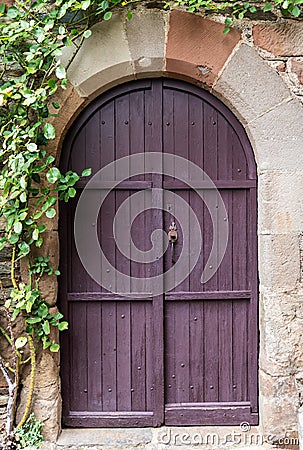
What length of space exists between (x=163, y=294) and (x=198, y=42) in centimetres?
151

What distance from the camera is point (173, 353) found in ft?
10.7

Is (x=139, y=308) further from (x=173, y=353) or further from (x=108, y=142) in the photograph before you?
(x=108, y=142)

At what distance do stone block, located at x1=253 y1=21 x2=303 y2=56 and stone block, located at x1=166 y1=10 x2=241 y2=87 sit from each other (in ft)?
0.42

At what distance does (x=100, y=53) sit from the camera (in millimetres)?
2990

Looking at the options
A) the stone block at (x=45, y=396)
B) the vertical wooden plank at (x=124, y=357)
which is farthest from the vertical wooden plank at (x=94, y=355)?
the stone block at (x=45, y=396)

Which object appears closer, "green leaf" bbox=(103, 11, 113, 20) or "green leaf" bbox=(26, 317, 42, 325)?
"green leaf" bbox=(103, 11, 113, 20)

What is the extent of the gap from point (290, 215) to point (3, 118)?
1733mm

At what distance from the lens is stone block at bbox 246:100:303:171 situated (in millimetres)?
3012

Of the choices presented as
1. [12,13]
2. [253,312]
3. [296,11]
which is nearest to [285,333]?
[253,312]

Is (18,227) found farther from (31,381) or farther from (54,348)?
(31,381)

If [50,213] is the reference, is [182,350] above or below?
below

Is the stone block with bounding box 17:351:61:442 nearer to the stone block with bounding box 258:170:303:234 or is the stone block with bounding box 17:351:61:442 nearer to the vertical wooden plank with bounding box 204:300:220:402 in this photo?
the vertical wooden plank with bounding box 204:300:220:402

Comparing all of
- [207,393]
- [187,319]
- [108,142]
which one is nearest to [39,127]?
[108,142]

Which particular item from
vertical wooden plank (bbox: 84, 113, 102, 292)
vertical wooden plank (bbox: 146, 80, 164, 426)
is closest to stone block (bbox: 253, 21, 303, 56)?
vertical wooden plank (bbox: 146, 80, 164, 426)
